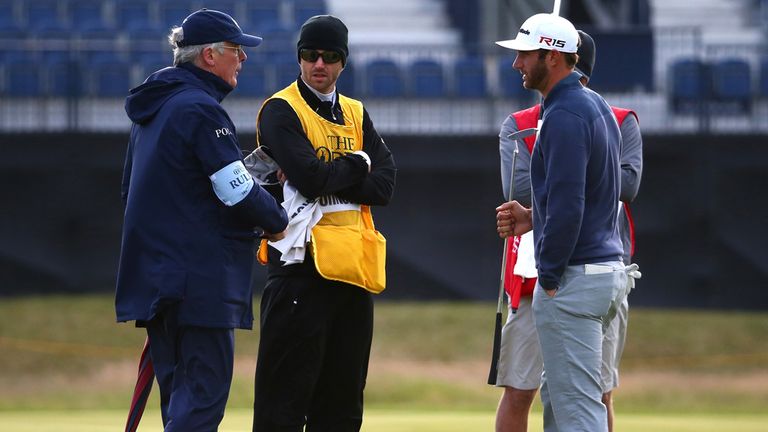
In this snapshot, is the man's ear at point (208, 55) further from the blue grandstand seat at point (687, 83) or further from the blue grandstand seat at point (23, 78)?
the blue grandstand seat at point (687, 83)

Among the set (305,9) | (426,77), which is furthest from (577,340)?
(305,9)

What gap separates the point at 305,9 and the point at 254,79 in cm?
351

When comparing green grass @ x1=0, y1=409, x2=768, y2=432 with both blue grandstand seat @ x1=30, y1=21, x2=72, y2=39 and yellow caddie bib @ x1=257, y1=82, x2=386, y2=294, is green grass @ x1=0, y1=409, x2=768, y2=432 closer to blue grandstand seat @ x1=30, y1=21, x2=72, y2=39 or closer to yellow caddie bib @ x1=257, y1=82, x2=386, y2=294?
yellow caddie bib @ x1=257, y1=82, x2=386, y2=294

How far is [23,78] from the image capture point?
Answer: 43.3 ft

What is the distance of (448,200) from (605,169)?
776cm

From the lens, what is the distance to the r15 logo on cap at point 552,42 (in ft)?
16.0

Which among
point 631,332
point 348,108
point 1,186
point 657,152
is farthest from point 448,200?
point 348,108

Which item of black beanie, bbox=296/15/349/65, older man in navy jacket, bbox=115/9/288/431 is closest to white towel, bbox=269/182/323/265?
older man in navy jacket, bbox=115/9/288/431

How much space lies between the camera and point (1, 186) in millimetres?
12438

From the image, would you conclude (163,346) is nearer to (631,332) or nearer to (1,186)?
(1,186)

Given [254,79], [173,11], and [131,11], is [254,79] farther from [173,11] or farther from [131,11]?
[131,11]

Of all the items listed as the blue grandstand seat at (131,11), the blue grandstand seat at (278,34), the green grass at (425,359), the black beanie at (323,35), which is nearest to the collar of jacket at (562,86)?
the black beanie at (323,35)

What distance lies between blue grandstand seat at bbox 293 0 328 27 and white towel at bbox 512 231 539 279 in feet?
37.2

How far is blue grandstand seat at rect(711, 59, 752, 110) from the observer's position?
520 inches
